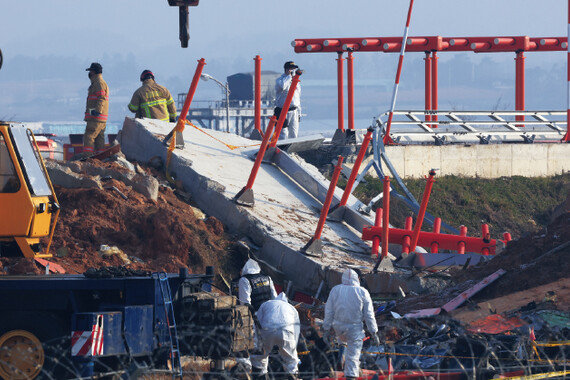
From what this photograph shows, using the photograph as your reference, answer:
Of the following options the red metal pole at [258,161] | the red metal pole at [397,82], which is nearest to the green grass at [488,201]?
the red metal pole at [397,82]

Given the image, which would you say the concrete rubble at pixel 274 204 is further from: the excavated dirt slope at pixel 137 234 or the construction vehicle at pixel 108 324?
the construction vehicle at pixel 108 324

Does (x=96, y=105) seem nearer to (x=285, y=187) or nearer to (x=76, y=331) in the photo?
(x=285, y=187)

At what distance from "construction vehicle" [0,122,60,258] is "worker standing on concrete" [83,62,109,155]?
258 inches

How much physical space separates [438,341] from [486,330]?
609mm

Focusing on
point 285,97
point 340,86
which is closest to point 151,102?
point 285,97

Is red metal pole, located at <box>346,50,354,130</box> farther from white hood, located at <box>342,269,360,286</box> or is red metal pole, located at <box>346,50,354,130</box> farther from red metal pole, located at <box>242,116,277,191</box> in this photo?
white hood, located at <box>342,269,360,286</box>

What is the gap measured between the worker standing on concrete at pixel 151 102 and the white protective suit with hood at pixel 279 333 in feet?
32.5

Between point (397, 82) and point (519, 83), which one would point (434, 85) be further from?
point (397, 82)

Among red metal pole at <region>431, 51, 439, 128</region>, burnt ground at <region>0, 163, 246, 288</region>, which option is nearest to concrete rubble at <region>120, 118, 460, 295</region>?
burnt ground at <region>0, 163, 246, 288</region>

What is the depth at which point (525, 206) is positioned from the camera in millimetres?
22359

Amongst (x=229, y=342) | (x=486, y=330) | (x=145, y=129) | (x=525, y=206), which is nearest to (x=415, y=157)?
(x=525, y=206)

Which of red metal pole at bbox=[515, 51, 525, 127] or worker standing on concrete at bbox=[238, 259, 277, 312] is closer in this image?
worker standing on concrete at bbox=[238, 259, 277, 312]

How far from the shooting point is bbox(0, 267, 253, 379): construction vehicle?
10.2 meters

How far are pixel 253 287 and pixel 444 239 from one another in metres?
5.84
